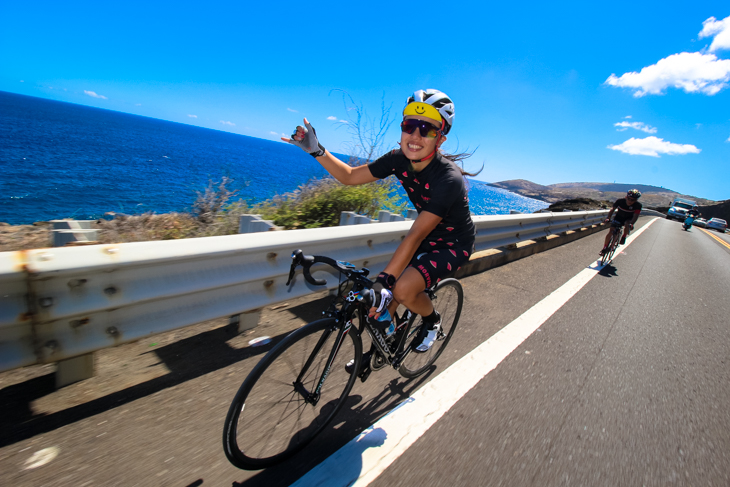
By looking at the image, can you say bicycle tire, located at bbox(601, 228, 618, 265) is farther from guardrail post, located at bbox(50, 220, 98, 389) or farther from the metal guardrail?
guardrail post, located at bbox(50, 220, 98, 389)

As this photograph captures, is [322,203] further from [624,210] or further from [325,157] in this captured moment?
[624,210]

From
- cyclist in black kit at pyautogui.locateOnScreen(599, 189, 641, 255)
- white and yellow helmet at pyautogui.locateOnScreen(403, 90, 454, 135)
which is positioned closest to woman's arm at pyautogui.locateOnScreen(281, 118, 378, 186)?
white and yellow helmet at pyautogui.locateOnScreen(403, 90, 454, 135)

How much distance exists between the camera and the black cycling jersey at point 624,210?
9711 millimetres

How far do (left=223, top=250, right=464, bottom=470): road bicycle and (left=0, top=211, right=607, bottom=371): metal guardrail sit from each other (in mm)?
296

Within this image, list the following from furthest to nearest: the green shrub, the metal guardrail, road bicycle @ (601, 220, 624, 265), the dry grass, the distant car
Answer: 1. the distant car
2. road bicycle @ (601, 220, 624, 265)
3. the green shrub
4. the dry grass
5. the metal guardrail

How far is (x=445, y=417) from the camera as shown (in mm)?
2412

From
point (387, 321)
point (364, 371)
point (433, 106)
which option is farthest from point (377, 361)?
point (433, 106)

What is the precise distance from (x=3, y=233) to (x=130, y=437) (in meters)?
4.41

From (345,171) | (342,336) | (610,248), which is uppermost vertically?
(345,171)

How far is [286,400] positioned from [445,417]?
→ 1.09m

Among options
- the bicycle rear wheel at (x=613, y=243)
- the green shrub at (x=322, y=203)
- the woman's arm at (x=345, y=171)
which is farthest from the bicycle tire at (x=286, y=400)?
the bicycle rear wheel at (x=613, y=243)

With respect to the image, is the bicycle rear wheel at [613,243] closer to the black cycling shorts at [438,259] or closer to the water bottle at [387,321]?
the black cycling shorts at [438,259]

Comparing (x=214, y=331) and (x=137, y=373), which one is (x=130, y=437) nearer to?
(x=137, y=373)

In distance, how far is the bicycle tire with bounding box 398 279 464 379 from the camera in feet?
9.31
